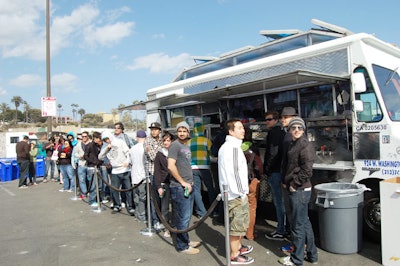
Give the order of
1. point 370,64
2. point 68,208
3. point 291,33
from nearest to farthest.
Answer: point 370,64 → point 291,33 → point 68,208

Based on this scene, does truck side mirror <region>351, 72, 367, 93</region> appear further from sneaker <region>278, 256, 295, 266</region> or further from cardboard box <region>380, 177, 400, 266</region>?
sneaker <region>278, 256, 295, 266</region>

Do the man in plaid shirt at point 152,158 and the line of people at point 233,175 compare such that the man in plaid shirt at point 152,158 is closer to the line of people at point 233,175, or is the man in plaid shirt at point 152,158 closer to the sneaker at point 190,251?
the line of people at point 233,175

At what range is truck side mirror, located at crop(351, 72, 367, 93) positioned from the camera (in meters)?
4.70

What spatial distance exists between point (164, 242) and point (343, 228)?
8.61ft

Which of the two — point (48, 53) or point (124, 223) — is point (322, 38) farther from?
point (48, 53)

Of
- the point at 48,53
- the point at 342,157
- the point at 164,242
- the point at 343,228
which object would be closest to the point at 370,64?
the point at 342,157

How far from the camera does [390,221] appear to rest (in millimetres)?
3826

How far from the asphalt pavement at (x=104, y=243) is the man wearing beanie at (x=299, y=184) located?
481 mm

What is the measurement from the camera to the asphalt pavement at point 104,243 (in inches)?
175

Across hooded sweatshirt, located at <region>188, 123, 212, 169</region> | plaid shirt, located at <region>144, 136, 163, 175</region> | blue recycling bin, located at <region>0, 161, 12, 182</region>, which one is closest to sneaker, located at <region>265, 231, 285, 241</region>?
hooded sweatshirt, located at <region>188, 123, 212, 169</region>

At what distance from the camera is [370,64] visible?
188 inches

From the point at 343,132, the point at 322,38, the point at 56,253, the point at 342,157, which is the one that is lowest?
the point at 56,253

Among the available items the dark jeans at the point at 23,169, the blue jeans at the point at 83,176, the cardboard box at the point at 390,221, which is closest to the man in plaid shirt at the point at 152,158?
the blue jeans at the point at 83,176

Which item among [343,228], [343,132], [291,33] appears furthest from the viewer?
[291,33]
